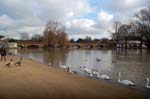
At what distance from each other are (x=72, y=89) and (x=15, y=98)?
373 centimetres

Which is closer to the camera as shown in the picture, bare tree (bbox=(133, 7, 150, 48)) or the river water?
the river water

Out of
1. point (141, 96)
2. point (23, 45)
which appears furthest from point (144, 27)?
point (141, 96)

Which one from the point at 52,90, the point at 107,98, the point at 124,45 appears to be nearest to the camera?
the point at 107,98

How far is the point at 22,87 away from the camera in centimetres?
1543

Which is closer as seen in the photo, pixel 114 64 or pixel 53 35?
pixel 114 64

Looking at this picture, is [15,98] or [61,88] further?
[61,88]

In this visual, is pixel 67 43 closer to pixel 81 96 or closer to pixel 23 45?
pixel 23 45

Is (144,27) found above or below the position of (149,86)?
above

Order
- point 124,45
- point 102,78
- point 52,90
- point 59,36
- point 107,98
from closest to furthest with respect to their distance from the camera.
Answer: point 107,98 → point 52,90 → point 102,78 → point 59,36 → point 124,45

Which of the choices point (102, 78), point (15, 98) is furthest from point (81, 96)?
point (102, 78)

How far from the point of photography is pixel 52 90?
48.6 ft

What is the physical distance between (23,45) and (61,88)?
121519 millimetres

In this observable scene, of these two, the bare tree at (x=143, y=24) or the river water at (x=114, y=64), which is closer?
the river water at (x=114, y=64)

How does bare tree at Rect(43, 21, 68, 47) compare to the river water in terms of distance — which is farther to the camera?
bare tree at Rect(43, 21, 68, 47)
